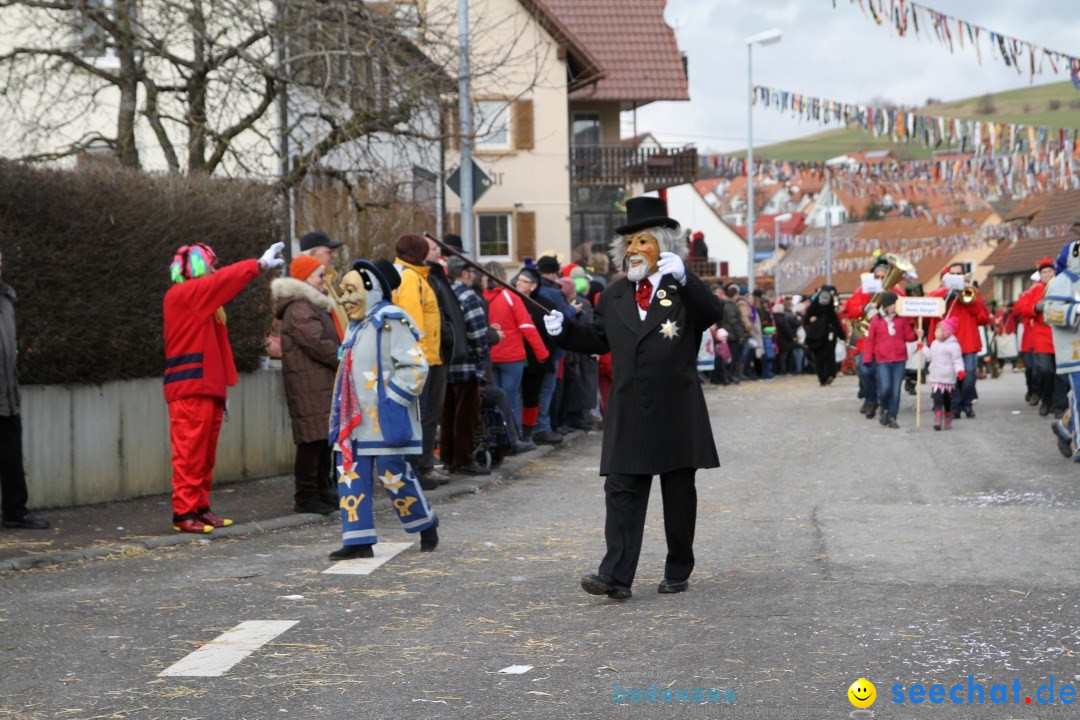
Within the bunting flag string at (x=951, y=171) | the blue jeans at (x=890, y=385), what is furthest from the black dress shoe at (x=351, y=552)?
the bunting flag string at (x=951, y=171)

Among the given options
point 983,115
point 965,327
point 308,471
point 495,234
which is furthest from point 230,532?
point 983,115

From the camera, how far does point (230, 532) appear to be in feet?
34.1

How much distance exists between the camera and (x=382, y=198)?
76.3ft

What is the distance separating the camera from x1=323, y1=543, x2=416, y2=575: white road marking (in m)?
8.77

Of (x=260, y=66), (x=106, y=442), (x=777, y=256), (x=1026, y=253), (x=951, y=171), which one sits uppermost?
(x=951, y=171)

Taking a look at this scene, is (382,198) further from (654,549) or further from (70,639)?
(70,639)

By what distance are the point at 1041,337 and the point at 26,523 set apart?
42.3ft

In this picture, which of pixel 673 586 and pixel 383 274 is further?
pixel 383 274

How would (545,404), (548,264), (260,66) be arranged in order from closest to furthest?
(548,264) < (545,404) < (260,66)

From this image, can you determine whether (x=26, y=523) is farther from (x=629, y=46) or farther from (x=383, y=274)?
(x=629, y=46)

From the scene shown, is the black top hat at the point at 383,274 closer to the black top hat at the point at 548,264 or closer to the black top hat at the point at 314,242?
the black top hat at the point at 314,242

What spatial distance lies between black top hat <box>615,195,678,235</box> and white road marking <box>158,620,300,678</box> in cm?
265

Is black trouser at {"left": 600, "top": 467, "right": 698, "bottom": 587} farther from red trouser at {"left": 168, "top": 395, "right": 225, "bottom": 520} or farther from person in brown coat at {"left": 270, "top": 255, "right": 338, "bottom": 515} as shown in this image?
person in brown coat at {"left": 270, "top": 255, "right": 338, "bottom": 515}

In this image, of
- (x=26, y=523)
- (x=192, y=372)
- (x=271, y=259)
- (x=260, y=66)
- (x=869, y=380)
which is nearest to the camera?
(x=271, y=259)
